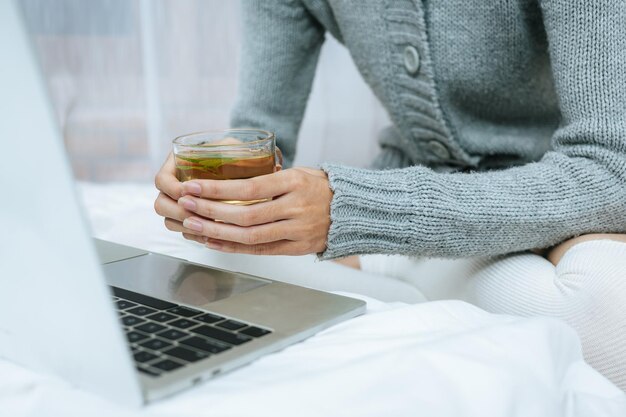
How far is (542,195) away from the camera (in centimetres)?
79

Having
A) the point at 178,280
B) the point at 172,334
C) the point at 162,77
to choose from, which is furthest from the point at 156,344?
the point at 162,77

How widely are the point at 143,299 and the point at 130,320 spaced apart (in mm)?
56

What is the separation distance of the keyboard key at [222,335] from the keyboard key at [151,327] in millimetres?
25

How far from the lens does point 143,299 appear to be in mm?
576

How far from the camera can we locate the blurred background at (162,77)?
1.64 m

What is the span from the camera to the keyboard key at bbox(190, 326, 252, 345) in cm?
48

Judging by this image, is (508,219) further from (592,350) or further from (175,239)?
(175,239)

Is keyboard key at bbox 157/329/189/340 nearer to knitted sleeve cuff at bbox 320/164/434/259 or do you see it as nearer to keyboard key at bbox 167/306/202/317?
keyboard key at bbox 167/306/202/317

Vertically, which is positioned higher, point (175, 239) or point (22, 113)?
point (22, 113)

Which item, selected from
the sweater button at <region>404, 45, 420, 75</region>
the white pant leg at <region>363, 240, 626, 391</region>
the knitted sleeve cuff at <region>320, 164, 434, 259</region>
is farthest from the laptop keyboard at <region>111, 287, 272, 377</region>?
the sweater button at <region>404, 45, 420, 75</region>

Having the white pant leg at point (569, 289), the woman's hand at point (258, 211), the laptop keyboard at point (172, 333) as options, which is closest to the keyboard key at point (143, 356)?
the laptop keyboard at point (172, 333)

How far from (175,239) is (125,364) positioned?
0.57 m

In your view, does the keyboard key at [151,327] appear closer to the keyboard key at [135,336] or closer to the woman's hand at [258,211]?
the keyboard key at [135,336]

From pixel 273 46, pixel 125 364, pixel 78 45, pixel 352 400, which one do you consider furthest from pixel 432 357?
pixel 78 45
